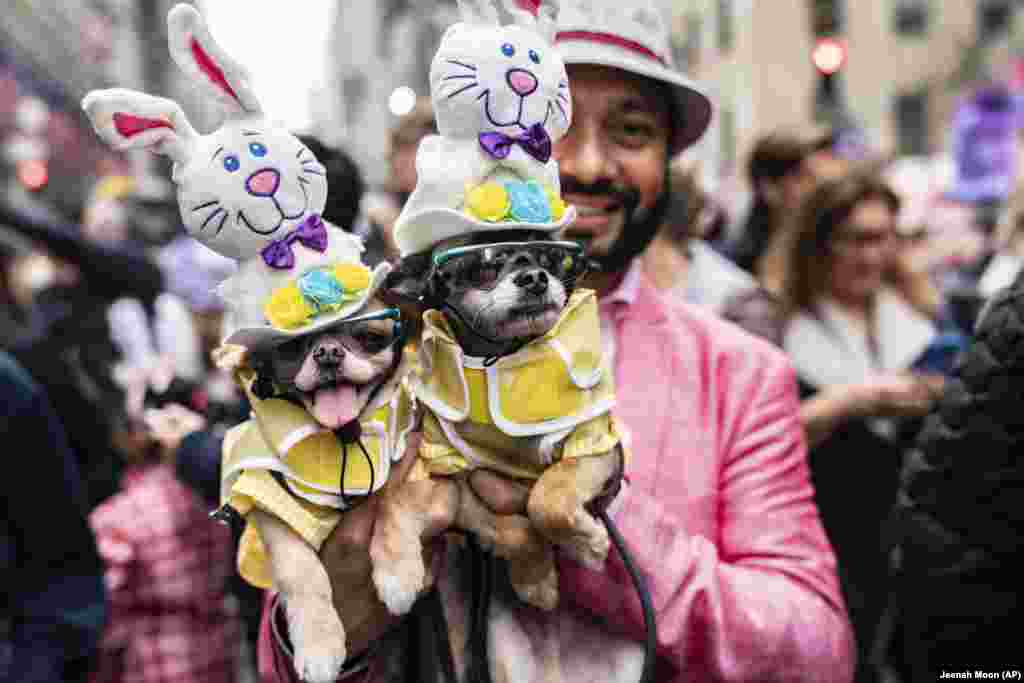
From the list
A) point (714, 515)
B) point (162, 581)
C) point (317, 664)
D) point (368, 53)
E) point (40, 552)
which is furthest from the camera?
point (368, 53)

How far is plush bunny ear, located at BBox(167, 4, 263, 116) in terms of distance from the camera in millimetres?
1710

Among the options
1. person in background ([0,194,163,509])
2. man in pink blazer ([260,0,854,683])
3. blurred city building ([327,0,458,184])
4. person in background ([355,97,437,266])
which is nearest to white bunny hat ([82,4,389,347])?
man in pink blazer ([260,0,854,683])

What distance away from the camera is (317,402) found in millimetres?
1725

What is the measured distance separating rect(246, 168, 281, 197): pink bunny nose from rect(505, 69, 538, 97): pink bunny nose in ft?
1.28

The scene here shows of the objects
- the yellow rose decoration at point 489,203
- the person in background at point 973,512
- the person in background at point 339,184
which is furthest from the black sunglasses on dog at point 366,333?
the person in background at point 973,512

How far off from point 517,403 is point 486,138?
42cm

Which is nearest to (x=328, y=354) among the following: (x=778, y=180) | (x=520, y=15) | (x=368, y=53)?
(x=520, y=15)

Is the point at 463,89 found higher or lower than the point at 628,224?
higher

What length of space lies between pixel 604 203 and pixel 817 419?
1587 millimetres

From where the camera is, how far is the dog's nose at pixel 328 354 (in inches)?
66.8

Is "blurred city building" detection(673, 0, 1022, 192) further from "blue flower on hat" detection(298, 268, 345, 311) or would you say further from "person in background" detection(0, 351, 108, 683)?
"blue flower on hat" detection(298, 268, 345, 311)

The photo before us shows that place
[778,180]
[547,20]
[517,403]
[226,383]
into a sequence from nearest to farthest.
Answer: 1. [517,403]
2. [547,20]
3. [226,383]
4. [778,180]

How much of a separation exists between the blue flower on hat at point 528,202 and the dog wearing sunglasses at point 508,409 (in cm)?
3

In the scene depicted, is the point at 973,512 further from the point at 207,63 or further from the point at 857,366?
the point at 857,366
